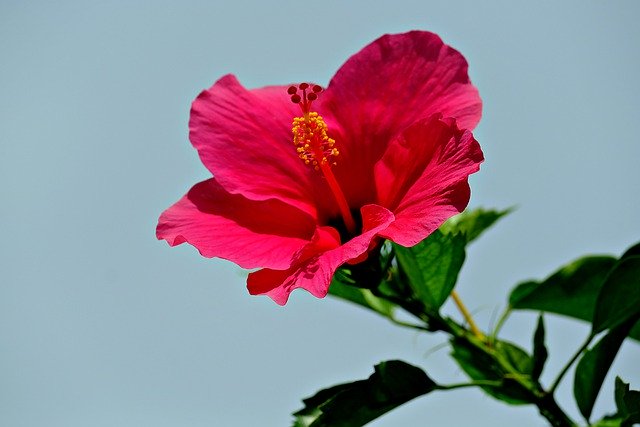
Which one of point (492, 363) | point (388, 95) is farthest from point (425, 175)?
point (492, 363)

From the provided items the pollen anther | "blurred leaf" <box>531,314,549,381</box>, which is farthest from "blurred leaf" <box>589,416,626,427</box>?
the pollen anther

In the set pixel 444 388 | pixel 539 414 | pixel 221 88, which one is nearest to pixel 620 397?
pixel 539 414

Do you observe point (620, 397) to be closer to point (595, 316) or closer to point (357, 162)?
point (595, 316)

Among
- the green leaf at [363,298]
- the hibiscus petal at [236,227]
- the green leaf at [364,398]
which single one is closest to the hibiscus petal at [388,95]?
the hibiscus petal at [236,227]

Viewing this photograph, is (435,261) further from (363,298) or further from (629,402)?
(629,402)

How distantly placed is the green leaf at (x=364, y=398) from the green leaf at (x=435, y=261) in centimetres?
Answer: 17

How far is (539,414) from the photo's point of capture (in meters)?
1.63

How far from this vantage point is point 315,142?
1.56 meters

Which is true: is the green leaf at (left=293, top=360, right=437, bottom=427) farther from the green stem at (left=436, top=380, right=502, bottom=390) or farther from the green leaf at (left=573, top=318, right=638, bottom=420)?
the green leaf at (left=573, top=318, right=638, bottom=420)

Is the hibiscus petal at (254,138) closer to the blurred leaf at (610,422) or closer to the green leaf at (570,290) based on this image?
the green leaf at (570,290)

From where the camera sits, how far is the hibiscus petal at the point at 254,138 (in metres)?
1.61

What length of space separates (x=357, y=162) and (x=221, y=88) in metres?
0.31

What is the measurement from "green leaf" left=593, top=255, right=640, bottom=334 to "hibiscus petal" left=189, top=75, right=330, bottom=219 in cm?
60

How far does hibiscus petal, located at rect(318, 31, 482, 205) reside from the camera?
1547mm
